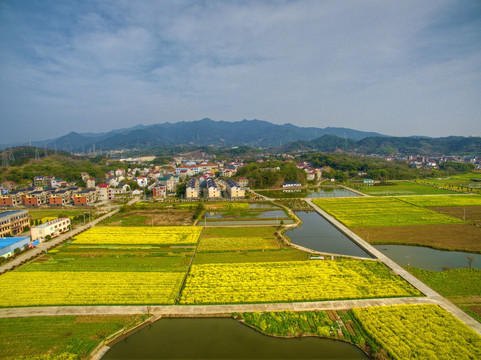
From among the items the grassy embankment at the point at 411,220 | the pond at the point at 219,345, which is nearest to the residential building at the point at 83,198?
the pond at the point at 219,345

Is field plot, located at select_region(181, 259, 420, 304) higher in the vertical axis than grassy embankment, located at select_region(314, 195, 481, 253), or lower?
lower

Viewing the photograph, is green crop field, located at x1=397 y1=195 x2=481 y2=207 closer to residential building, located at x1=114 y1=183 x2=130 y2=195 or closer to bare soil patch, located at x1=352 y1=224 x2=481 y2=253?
bare soil patch, located at x1=352 y1=224 x2=481 y2=253

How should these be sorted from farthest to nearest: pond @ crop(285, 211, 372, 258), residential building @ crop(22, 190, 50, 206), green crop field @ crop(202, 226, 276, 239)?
1. residential building @ crop(22, 190, 50, 206)
2. green crop field @ crop(202, 226, 276, 239)
3. pond @ crop(285, 211, 372, 258)

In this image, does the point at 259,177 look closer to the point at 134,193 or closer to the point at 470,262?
the point at 134,193

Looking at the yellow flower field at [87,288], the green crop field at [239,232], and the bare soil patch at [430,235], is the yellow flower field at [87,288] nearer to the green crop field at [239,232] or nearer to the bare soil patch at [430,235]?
the green crop field at [239,232]

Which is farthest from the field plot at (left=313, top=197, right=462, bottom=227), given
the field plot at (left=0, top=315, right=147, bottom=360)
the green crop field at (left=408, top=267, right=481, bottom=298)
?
the field plot at (left=0, top=315, right=147, bottom=360)

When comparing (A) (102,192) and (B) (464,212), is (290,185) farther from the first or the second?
(A) (102,192)

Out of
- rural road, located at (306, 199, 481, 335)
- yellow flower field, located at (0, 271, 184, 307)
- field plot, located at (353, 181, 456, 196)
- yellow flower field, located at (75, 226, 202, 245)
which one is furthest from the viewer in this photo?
field plot, located at (353, 181, 456, 196)

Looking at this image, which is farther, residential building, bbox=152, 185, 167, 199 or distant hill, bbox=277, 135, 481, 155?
distant hill, bbox=277, 135, 481, 155

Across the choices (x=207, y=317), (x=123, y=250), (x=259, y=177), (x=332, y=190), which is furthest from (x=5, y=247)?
(x=332, y=190)
